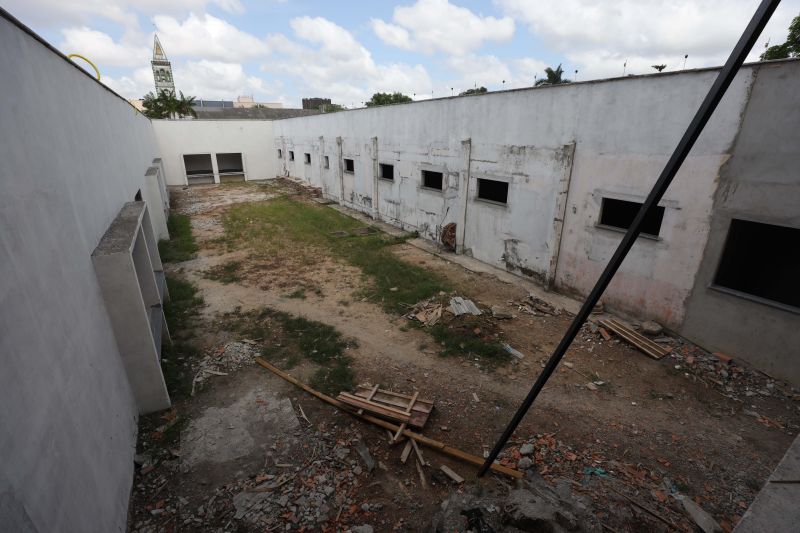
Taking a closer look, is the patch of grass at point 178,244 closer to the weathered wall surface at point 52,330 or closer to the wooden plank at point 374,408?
the weathered wall surface at point 52,330

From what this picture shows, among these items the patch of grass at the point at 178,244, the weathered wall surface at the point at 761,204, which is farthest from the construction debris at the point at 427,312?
the patch of grass at the point at 178,244

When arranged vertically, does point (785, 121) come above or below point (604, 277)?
above

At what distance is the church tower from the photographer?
1946 inches

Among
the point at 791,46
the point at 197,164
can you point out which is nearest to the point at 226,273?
the point at 197,164

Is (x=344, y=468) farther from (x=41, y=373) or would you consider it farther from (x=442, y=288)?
(x=442, y=288)

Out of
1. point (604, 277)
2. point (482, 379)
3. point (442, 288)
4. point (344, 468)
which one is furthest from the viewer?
point (442, 288)

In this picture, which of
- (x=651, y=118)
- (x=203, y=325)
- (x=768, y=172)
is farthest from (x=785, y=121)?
(x=203, y=325)

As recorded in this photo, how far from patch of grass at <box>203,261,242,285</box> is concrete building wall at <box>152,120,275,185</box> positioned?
58.1 feet

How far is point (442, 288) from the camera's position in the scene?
9.30m

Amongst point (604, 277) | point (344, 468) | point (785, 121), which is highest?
point (785, 121)

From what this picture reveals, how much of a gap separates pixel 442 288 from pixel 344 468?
543 centimetres

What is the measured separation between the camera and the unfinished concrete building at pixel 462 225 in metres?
2.65

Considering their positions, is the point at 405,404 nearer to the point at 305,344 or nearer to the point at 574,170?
the point at 305,344

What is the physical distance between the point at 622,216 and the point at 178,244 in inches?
520
